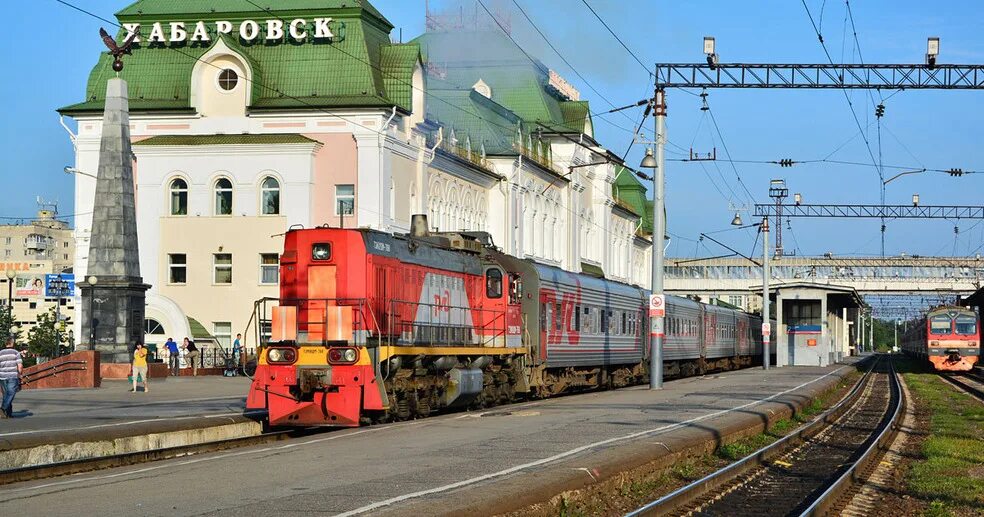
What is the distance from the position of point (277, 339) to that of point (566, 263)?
54360mm

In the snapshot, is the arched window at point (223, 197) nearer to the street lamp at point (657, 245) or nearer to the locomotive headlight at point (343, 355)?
the street lamp at point (657, 245)

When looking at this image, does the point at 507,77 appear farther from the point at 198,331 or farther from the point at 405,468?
the point at 405,468

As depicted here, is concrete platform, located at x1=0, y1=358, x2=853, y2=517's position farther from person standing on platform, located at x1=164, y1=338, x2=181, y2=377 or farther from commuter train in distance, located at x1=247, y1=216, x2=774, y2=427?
person standing on platform, located at x1=164, y1=338, x2=181, y2=377

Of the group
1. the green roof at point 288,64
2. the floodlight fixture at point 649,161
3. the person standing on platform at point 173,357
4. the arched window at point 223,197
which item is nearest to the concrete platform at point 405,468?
the floodlight fixture at point 649,161

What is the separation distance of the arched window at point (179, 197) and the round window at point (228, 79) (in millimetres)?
4583

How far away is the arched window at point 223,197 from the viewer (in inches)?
2119

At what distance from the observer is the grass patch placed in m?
14.4

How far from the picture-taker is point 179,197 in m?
54.5

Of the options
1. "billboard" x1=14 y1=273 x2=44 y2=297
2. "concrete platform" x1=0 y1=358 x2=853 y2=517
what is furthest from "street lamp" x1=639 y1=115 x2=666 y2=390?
"billboard" x1=14 y1=273 x2=44 y2=297

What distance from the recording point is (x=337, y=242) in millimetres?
23516

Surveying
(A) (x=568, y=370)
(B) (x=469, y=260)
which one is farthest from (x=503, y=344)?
(A) (x=568, y=370)

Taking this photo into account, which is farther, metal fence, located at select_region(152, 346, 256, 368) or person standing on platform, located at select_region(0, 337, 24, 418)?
metal fence, located at select_region(152, 346, 256, 368)

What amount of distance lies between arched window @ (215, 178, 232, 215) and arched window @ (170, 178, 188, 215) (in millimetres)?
1454

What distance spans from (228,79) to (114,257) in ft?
44.7
